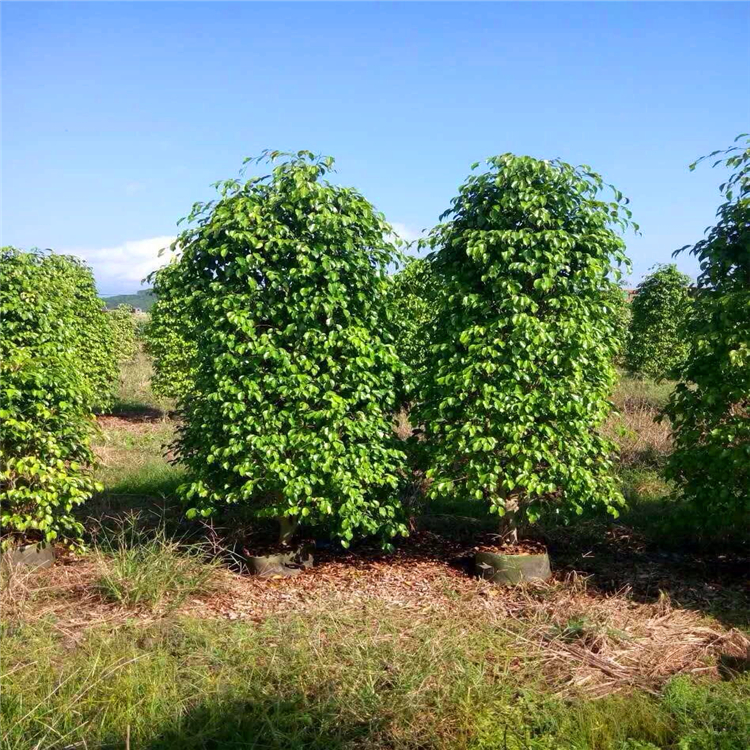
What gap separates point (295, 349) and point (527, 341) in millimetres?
1869

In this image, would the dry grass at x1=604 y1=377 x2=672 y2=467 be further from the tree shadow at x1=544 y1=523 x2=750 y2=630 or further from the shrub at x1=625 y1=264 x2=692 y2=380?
the shrub at x1=625 y1=264 x2=692 y2=380

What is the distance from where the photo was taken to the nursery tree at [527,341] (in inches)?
224

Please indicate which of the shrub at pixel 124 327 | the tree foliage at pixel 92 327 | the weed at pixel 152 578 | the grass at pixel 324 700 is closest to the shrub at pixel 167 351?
the tree foliage at pixel 92 327

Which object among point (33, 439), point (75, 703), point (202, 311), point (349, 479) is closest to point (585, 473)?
point (349, 479)

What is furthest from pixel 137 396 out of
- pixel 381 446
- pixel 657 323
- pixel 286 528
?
pixel 381 446

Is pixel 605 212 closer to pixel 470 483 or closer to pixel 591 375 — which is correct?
pixel 591 375

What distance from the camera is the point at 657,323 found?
15.8 meters

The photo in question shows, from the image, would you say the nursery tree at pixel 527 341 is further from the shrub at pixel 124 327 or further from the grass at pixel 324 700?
the shrub at pixel 124 327

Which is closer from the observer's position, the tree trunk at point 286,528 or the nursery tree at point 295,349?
the nursery tree at point 295,349

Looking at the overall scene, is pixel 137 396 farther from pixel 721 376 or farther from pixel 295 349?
pixel 721 376

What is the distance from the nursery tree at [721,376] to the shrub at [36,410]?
4916 millimetres

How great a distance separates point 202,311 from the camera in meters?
6.14

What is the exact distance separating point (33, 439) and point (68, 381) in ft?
1.86

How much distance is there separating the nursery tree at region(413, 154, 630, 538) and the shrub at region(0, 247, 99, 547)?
3001mm
